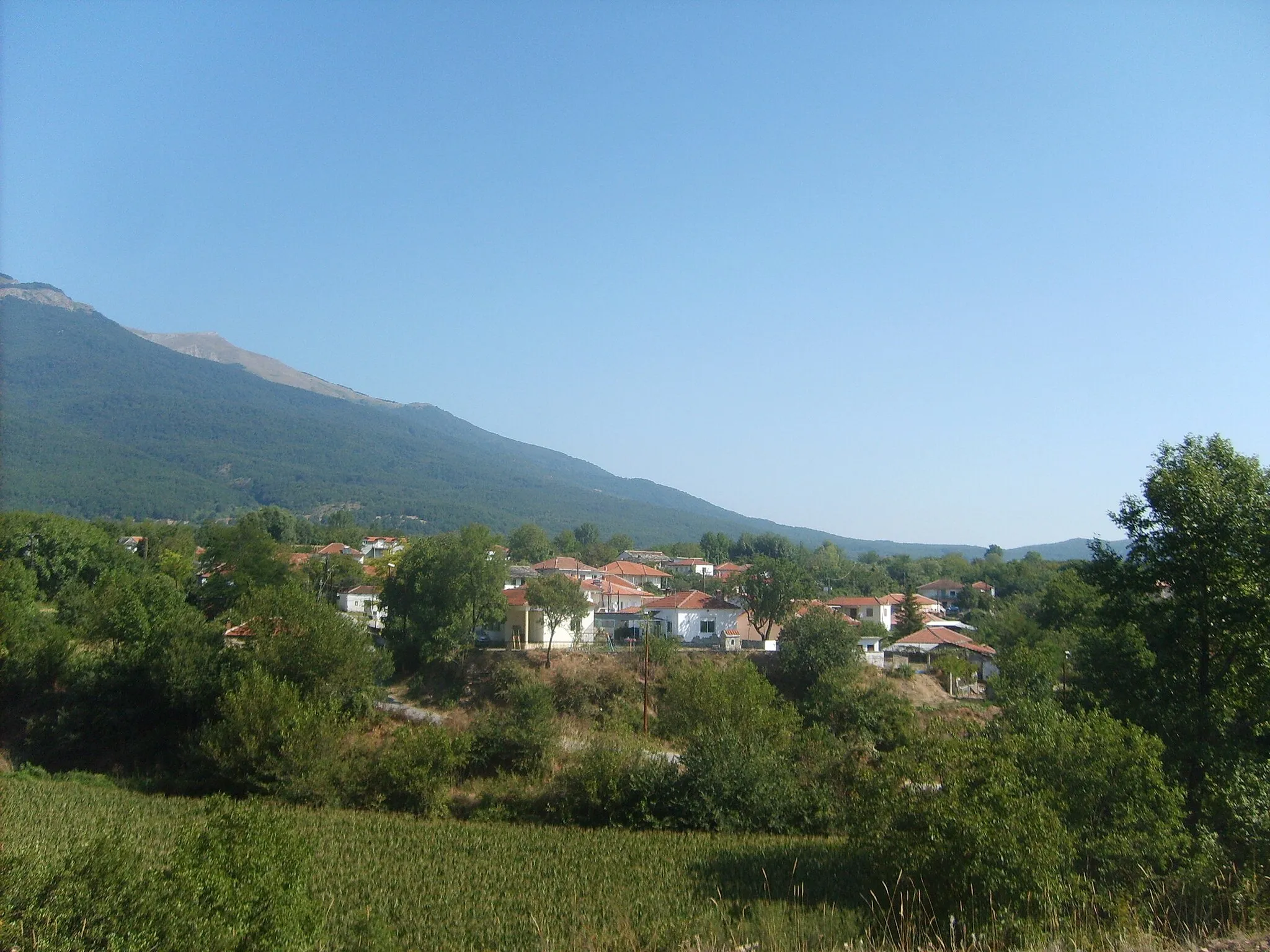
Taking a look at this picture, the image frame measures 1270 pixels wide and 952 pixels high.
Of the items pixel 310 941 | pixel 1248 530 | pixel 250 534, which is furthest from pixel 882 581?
pixel 310 941

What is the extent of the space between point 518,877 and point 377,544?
332ft

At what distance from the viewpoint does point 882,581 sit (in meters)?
98.7

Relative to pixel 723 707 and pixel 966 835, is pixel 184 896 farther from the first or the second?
pixel 723 707

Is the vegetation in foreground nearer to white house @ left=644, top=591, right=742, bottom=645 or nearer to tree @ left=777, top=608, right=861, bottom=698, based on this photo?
tree @ left=777, top=608, right=861, bottom=698

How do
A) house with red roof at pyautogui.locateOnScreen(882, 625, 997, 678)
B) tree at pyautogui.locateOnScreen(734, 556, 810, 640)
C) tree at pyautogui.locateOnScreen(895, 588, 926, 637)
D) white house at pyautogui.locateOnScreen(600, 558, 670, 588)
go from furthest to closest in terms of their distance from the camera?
1. white house at pyautogui.locateOnScreen(600, 558, 670, 588)
2. tree at pyautogui.locateOnScreen(895, 588, 926, 637)
3. tree at pyautogui.locateOnScreen(734, 556, 810, 640)
4. house with red roof at pyautogui.locateOnScreen(882, 625, 997, 678)

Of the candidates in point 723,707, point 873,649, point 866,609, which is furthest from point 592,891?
point 866,609

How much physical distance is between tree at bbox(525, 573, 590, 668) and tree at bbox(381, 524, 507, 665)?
2.25 m

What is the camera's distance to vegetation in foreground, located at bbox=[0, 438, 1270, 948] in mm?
9984

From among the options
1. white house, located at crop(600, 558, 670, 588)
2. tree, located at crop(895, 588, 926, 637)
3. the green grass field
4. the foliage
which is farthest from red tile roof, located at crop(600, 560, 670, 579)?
the green grass field

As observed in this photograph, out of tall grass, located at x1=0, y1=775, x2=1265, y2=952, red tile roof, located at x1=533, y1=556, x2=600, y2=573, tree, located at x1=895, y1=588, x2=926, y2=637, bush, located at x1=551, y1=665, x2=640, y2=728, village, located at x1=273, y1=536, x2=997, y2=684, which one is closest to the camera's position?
tall grass, located at x1=0, y1=775, x2=1265, y2=952

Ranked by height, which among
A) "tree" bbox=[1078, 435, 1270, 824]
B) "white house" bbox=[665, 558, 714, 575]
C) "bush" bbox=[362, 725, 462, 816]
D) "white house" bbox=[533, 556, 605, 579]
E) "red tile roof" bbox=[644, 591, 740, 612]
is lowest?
"bush" bbox=[362, 725, 462, 816]

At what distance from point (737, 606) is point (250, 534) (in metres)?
29.1

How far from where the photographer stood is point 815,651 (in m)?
38.8

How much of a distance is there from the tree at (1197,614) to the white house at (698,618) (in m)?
35.9
